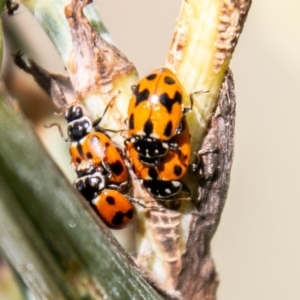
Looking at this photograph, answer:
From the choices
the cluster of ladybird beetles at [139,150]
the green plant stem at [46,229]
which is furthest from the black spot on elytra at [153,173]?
the green plant stem at [46,229]

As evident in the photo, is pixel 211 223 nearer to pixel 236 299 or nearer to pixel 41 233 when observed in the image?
pixel 41 233

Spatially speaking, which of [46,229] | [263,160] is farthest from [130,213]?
[263,160]

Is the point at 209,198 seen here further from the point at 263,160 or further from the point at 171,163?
the point at 263,160

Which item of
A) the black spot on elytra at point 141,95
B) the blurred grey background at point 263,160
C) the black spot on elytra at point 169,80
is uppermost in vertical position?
the black spot on elytra at point 169,80

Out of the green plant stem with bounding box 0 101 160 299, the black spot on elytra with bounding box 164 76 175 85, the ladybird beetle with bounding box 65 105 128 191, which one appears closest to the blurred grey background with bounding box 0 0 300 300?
the ladybird beetle with bounding box 65 105 128 191

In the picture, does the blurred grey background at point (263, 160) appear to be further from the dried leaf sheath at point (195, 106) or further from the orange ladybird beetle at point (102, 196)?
the dried leaf sheath at point (195, 106)

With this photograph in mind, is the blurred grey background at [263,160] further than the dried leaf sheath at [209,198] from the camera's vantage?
Yes
